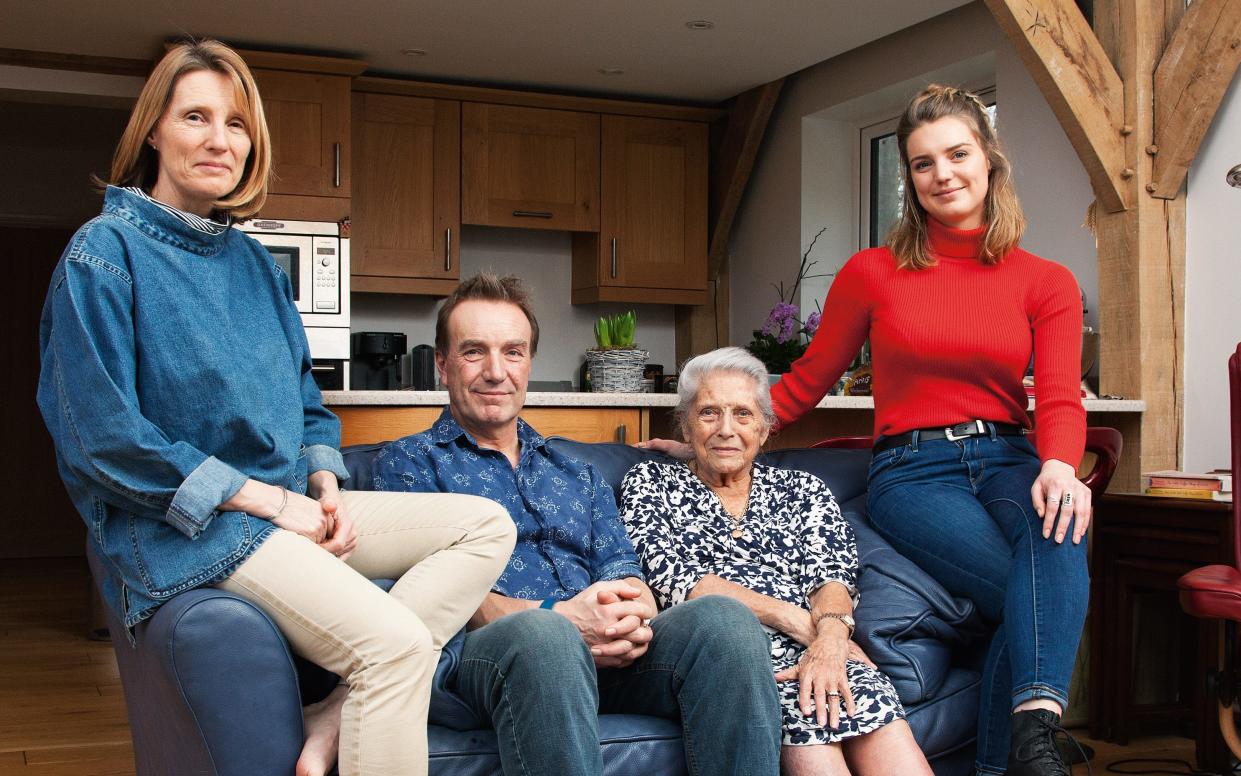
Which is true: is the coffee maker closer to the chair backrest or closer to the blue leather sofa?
the blue leather sofa

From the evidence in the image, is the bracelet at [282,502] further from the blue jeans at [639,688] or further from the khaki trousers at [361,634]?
the blue jeans at [639,688]

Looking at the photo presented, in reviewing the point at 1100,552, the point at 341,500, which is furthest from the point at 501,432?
the point at 1100,552

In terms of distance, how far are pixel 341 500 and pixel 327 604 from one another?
27 centimetres

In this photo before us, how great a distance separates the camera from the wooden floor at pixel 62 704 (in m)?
3.11

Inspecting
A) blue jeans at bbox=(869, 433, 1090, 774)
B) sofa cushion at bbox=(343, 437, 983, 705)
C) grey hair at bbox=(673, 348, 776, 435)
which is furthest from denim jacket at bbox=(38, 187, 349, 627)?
blue jeans at bbox=(869, 433, 1090, 774)

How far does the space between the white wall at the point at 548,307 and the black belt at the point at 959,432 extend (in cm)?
384

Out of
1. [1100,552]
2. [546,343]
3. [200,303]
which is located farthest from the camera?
[546,343]

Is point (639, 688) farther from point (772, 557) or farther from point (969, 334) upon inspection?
point (969, 334)

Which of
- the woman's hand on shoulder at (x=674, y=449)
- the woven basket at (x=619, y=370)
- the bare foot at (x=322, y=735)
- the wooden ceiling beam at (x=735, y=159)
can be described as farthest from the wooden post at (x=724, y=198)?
the bare foot at (x=322, y=735)

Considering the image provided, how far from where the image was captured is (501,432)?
2227mm

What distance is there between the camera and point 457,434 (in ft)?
7.18

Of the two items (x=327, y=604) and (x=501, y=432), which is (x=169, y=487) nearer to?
(x=327, y=604)

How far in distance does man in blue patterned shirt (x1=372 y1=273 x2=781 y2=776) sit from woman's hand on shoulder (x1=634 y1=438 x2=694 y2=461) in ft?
0.91

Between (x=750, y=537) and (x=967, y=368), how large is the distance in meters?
0.53
